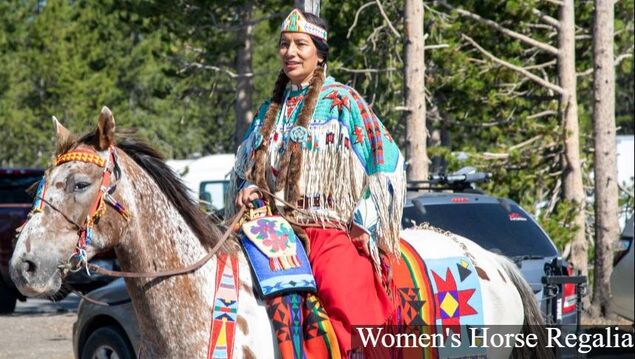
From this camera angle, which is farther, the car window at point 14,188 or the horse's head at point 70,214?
the car window at point 14,188

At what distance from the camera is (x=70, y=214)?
16.9 feet

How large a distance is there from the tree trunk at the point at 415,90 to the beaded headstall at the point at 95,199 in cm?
941

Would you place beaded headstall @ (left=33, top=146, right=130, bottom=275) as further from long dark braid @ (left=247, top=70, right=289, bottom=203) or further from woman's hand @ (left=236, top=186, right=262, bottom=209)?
long dark braid @ (left=247, top=70, right=289, bottom=203)

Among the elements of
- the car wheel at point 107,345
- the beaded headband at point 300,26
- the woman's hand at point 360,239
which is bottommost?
the car wheel at point 107,345

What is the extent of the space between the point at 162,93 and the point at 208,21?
3113 mm

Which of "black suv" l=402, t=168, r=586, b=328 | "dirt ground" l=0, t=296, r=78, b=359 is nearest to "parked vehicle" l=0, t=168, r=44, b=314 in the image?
"dirt ground" l=0, t=296, r=78, b=359

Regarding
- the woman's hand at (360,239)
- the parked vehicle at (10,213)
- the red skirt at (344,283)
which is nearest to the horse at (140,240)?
the red skirt at (344,283)

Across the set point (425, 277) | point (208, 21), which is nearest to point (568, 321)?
point (425, 277)

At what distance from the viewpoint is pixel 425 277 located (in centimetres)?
643

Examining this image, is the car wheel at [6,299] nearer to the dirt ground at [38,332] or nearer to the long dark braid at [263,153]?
the dirt ground at [38,332]

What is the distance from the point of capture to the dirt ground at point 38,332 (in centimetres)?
1216

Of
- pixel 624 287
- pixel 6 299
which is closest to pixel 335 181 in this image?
pixel 624 287

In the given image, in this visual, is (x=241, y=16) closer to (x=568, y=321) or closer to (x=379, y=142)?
(x=568, y=321)

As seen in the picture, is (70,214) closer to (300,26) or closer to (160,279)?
(160,279)
